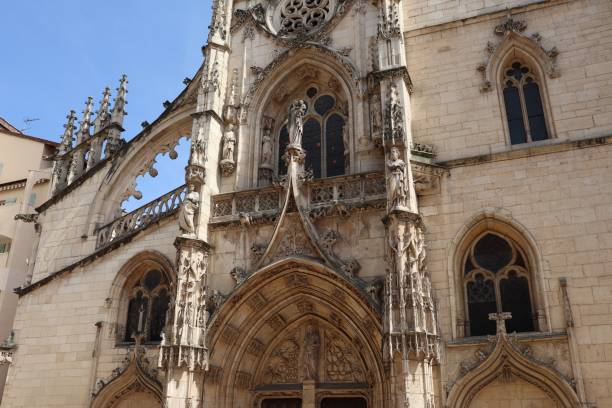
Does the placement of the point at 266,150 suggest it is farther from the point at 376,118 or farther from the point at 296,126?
the point at 376,118

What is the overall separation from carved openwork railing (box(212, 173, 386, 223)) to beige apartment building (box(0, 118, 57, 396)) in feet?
32.7

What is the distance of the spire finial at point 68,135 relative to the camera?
57.2 feet

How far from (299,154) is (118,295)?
18.6ft

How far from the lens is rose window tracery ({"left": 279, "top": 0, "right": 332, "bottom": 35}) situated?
15.1 meters

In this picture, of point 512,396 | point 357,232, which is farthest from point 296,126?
point 512,396

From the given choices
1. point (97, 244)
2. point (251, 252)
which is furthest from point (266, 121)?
point (97, 244)

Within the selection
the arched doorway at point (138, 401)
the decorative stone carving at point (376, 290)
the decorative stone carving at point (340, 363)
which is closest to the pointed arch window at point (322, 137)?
the decorative stone carving at point (376, 290)

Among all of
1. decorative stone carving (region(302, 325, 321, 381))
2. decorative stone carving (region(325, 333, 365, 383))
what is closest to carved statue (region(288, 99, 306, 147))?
decorative stone carving (region(302, 325, 321, 381))

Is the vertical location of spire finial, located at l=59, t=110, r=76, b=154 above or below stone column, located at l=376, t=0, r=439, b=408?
above

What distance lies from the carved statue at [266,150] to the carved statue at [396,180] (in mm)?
3827

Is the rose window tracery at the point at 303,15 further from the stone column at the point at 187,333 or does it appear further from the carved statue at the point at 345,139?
the stone column at the point at 187,333

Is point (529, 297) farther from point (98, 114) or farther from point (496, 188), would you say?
point (98, 114)

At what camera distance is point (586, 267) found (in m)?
10.2

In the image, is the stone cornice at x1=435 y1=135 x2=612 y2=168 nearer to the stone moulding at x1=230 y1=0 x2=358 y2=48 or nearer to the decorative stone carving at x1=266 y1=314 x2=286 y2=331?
the decorative stone carving at x1=266 y1=314 x2=286 y2=331
